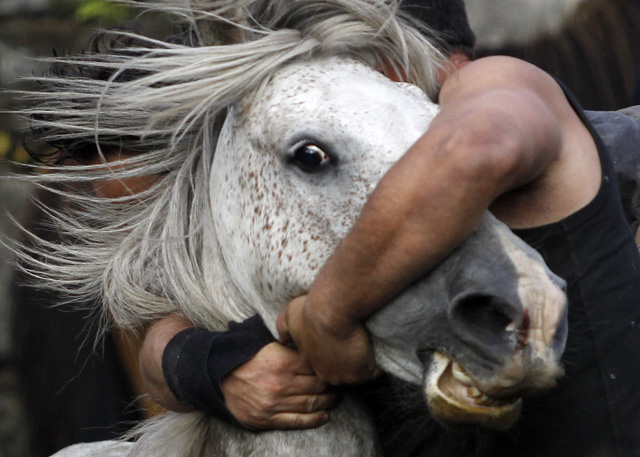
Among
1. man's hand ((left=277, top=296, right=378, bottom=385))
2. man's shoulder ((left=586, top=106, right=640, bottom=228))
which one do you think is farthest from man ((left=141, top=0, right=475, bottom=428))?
man's shoulder ((left=586, top=106, right=640, bottom=228))

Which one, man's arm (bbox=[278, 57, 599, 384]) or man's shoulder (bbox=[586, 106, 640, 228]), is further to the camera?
man's shoulder (bbox=[586, 106, 640, 228])

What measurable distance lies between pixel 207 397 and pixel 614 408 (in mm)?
785

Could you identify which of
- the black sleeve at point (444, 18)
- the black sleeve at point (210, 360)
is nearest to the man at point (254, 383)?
the black sleeve at point (210, 360)

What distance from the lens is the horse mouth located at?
1.15 meters

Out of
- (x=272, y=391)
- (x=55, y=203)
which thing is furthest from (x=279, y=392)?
(x=55, y=203)

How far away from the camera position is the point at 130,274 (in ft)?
5.77

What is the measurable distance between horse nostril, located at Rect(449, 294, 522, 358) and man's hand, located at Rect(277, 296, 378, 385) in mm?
202

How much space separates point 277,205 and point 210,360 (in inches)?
13.6

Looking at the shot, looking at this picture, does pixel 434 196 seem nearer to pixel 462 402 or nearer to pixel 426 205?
pixel 426 205

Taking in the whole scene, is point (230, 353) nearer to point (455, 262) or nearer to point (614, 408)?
point (455, 262)

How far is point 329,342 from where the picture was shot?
129cm

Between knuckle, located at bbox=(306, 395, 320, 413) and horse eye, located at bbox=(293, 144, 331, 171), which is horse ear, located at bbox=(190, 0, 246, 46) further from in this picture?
knuckle, located at bbox=(306, 395, 320, 413)

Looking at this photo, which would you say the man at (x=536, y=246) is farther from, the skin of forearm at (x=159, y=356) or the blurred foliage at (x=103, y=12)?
the blurred foliage at (x=103, y=12)

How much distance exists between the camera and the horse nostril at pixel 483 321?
1093mm
